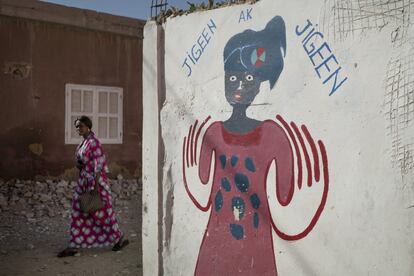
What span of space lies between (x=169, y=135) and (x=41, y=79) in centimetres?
498

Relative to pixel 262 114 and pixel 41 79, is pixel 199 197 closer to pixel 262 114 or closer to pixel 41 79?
pixel 262 114

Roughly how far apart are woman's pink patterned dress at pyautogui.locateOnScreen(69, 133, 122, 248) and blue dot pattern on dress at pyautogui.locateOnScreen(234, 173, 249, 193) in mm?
2294

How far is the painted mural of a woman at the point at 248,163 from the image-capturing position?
2857 mm

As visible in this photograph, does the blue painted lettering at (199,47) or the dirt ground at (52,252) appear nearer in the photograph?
the blue painted lettering at (199,47)

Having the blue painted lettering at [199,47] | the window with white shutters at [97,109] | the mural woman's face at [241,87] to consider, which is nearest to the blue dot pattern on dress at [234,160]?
the mural woman's face at [241,87]

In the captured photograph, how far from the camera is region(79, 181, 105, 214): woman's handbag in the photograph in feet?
16.7

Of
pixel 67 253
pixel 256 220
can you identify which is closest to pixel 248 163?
pixel 256 220

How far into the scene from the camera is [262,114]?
9.84 feet

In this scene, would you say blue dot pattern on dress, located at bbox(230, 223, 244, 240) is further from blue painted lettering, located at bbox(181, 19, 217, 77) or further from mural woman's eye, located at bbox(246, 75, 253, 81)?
blue painted lettering, located at bbox(181, 19, 217, 77)

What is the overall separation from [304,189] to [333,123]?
0.38m

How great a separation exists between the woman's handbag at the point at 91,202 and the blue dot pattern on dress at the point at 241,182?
236 cm

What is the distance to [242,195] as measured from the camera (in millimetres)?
3115

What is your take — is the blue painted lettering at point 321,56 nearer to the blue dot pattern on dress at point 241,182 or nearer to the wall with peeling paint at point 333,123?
the wall with peeling paint at point 333,123

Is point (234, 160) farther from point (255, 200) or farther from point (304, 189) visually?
point (304, 189)
